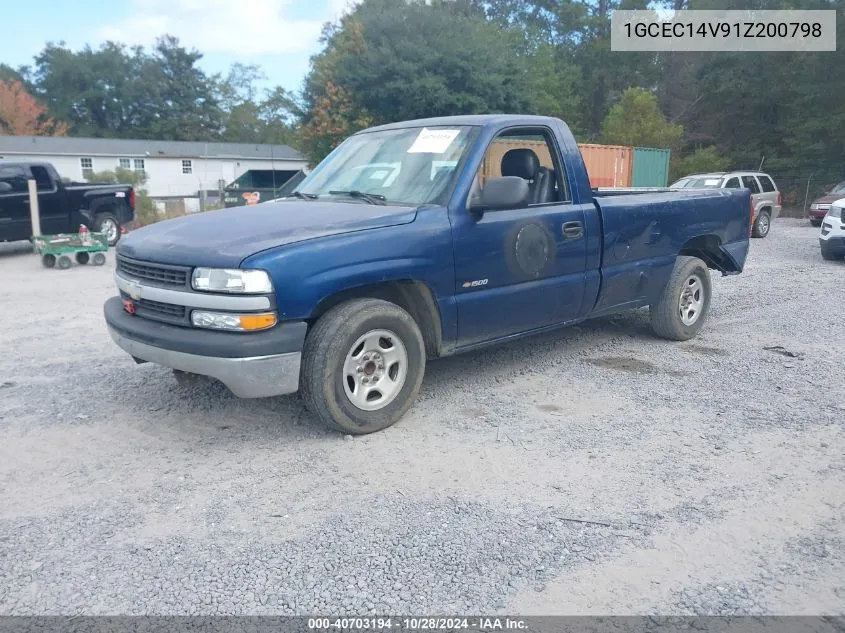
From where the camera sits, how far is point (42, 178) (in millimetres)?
14578

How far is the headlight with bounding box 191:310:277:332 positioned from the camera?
393cm

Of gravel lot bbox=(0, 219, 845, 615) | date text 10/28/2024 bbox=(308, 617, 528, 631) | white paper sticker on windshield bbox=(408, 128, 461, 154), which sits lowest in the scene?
date text 10/28/2024 bbox=(308, 617, 528, 631)

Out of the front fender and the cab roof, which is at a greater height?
the cab roof

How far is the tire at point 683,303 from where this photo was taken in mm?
6547

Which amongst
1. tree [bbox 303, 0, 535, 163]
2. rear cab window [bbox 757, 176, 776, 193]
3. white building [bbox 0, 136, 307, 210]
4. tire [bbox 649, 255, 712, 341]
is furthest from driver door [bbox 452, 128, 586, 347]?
white building [bbox 0, 136, 307, 210]

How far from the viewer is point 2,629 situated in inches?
104

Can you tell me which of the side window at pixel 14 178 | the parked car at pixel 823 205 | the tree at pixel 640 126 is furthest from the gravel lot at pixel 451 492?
the tree at pixel 640 126

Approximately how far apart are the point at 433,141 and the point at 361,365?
1.80 m

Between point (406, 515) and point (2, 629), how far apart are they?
171cm

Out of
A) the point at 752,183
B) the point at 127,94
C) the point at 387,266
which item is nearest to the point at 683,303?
the point at 387,266

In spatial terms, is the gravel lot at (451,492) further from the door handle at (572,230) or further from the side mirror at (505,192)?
the side mirror at (505,192)

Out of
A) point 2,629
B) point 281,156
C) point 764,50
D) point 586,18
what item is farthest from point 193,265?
point 281,156

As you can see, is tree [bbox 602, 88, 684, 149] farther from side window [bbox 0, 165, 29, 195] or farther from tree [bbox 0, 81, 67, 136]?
tree [bbox 0, 81, 67, 136]

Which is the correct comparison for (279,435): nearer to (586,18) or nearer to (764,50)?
(764,50)
